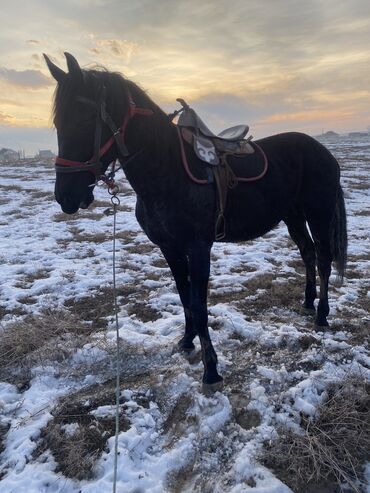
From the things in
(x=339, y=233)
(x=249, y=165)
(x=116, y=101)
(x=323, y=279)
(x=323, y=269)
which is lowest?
(x=323, y=279)

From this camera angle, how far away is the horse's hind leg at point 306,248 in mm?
→ 4812

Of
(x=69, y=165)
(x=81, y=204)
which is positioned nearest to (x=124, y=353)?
(x=81, y=204)

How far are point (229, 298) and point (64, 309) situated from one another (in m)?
2.51

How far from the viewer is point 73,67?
2537 millimetres

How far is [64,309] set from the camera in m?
5.11

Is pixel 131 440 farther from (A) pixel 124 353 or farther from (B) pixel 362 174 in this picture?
(B) pixel 362 174

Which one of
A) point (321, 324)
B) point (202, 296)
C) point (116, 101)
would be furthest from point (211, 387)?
point (116, 101)

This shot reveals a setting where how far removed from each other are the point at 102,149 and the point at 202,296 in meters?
1.63

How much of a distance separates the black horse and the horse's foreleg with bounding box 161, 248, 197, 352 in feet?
0.04

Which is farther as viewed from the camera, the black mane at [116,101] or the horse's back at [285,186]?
the horse's back at [285,186]

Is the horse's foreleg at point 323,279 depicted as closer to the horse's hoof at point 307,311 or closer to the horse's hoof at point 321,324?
the horse's hoof at point 321,324

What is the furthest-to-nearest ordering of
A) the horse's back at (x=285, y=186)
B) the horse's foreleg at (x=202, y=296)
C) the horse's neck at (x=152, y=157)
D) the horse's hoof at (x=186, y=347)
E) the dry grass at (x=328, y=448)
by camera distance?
the horse's hoof at (x=186, y=347) < the horse's back at (x=285, y=186) < the horse's foreleg at (x=202, y=296) < the horse's neck at (x=152, y=157) < the dry grass at (x=328, y=448)

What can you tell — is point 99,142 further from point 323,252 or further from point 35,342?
point 323,252

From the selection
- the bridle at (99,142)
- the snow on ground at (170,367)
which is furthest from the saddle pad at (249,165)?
the snow on ground at (170,367)
